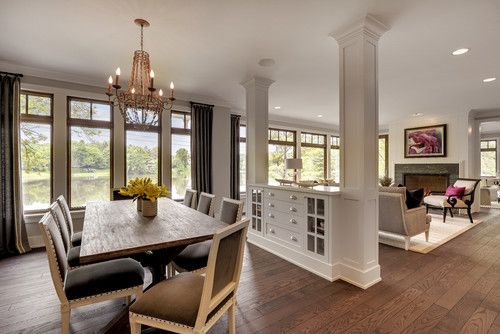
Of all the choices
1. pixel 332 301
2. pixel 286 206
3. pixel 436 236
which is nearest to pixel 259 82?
pixel 286 206

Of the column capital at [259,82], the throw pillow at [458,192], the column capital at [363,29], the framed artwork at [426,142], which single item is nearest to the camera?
the column capital at [363,29]

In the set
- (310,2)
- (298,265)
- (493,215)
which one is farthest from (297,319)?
(493,215)

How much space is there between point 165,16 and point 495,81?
214 inches

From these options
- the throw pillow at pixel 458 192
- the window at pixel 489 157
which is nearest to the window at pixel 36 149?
the throw pillow at pixel 458 192

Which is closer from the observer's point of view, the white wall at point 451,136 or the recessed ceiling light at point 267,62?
the recessed ceiling light at point 267,62

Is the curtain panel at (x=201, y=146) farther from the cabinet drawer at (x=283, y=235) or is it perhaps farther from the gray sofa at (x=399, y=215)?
the gray sofa at (x=399, y=215)

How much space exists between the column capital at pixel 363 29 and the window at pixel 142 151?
11.6 feet

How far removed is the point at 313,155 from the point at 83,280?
7.72 metres

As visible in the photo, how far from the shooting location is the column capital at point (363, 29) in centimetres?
249

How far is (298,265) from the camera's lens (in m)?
Result: 3.18

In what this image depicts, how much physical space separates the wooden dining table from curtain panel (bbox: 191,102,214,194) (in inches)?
99.6

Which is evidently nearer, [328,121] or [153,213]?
[153,213]

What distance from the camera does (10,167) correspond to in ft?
11.8

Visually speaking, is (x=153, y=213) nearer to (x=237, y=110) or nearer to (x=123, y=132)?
(x=123, y=132)
